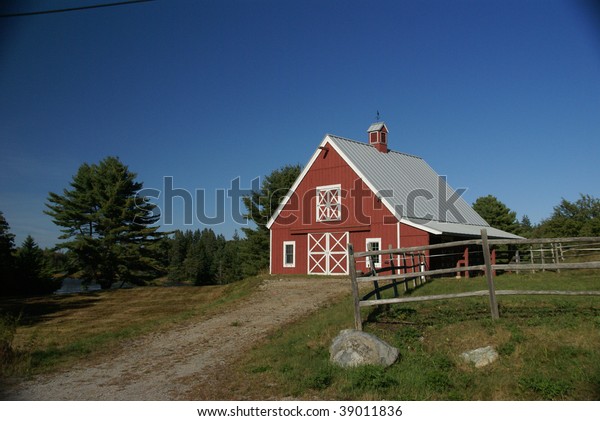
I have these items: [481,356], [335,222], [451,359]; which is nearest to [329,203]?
[335,222]

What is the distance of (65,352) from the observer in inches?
431

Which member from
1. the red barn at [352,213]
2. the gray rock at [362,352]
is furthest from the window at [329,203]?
the gray rock at [362,352]

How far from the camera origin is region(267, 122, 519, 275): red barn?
83.5 feet

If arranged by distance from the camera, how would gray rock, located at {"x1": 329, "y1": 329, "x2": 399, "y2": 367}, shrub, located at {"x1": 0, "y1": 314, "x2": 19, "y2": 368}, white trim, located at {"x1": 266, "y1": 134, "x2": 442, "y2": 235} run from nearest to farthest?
gray rock, located at {"x1": 329, "y1": 329, "x2": 399, "y2": 367} → shrub, located at {"x1": 0, "y1": 314, "x2": 19, "y2": 368} → white trim, located at {"x1": 266, "y1": 134, "x2": 442, "y2": 235}

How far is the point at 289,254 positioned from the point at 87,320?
1406cm

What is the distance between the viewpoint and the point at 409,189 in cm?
2881

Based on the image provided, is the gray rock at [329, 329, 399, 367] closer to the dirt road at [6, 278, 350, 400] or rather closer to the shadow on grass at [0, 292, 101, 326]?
the dirt road at [6, 278, 350, 400]

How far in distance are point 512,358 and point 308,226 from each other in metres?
21.2

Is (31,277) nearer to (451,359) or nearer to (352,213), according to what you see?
(352,213)

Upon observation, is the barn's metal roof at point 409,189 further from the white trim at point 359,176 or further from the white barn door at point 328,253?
the white barn door at point 328,253

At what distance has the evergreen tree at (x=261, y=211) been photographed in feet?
185

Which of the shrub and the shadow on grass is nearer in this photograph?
the shrub

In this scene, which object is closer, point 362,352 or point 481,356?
point 481,356

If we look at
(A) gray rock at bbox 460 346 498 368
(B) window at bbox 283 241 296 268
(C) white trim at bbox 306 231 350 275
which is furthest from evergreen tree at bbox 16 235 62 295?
(A) gray rock at bbox 460 346 498 368
